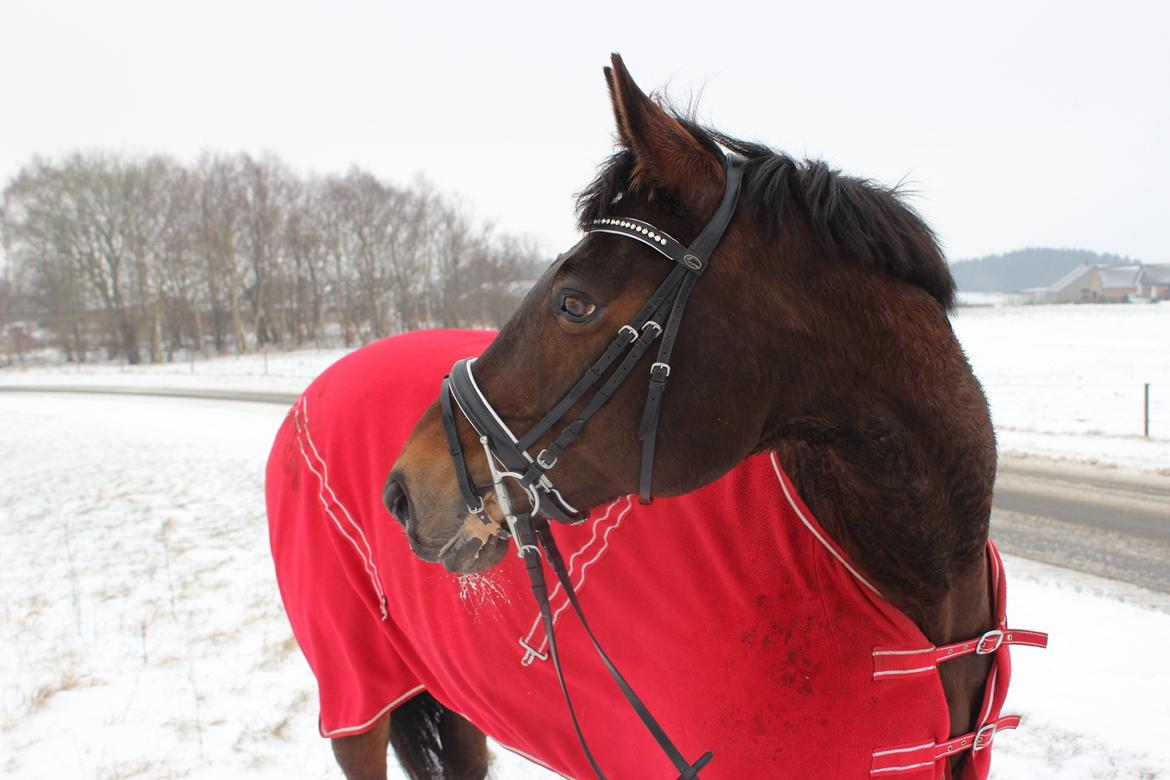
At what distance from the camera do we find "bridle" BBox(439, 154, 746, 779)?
61.6 inches

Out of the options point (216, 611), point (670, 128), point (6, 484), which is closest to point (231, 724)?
point (216, 611)

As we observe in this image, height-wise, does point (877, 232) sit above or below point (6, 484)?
above

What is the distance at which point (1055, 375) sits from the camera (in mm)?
19016

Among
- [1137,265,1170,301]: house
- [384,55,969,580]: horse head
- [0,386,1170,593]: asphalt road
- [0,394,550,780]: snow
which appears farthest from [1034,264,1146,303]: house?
[384,55,969,580]: horse head

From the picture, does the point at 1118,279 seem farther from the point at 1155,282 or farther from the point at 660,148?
the point at 660,148

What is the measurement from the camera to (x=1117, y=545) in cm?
586

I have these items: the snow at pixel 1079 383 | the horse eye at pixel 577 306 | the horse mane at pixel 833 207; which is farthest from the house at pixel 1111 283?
the horse eye at pixel 577 306

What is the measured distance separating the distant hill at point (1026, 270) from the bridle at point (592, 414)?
627 ft

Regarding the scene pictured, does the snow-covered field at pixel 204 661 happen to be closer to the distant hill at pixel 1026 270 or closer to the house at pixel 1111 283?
the house at pixel 1111 283

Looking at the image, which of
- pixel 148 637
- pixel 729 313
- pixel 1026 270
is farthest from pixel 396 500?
pixel 1026 270

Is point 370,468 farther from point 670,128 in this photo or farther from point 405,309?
point 405,309

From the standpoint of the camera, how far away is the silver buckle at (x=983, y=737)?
5.78ft

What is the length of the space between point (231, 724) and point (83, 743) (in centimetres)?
64

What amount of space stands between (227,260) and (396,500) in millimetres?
47624
